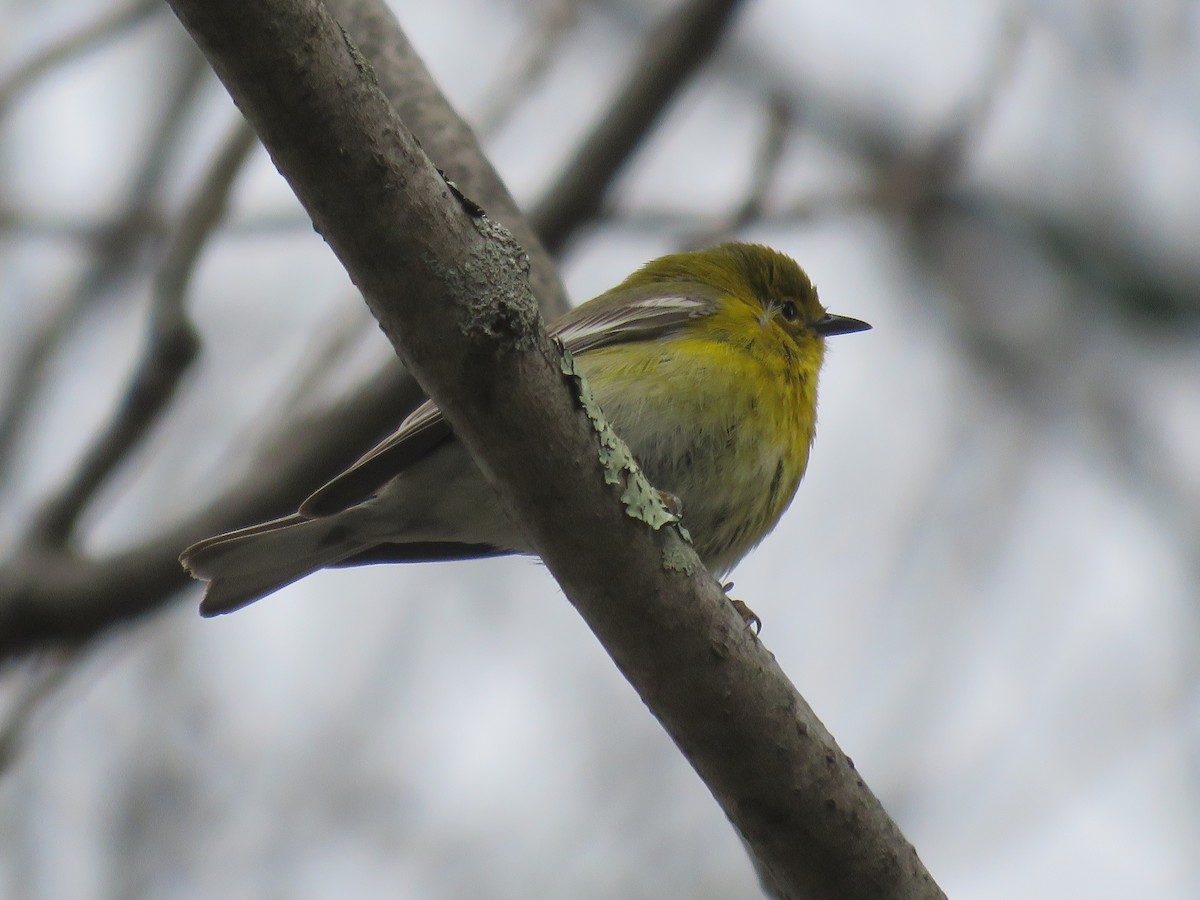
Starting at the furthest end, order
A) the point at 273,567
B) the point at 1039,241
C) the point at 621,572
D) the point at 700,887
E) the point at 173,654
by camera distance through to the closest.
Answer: the point at 1039,241, the point at 173,654, the point at 700,887, the point at 273,567, the point at 621,572

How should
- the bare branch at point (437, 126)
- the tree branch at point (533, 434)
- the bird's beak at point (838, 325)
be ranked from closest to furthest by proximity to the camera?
1. the tree branch at point (533, 434)
2. the bare branch at point (437, 126)
3. the bird's beak at point (838, 325)

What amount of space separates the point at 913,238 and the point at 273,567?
5.73 meters

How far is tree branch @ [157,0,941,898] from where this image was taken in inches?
84.1

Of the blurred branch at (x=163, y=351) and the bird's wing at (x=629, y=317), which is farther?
the bird's wing at (x=629, y=317)

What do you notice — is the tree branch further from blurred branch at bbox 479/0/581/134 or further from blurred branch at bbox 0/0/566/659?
blurred branch at bbox 479/0/581/134

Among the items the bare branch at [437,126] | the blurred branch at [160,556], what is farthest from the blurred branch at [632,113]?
the blurred branch at [160,556]

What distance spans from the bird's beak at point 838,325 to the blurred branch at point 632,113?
1.42 meters

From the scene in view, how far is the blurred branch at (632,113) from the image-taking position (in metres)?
4.44

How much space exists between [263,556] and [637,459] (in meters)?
1.29

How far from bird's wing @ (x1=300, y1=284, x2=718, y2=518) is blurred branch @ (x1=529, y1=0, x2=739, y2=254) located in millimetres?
352

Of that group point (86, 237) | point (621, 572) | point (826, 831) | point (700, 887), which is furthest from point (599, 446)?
point (700, 887)

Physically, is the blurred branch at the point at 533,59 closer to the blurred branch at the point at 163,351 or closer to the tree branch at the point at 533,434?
the blurred branch at the point at 163,351

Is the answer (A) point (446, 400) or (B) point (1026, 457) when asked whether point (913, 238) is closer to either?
(B) point (1026, 457)

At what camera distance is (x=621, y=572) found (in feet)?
8.77
